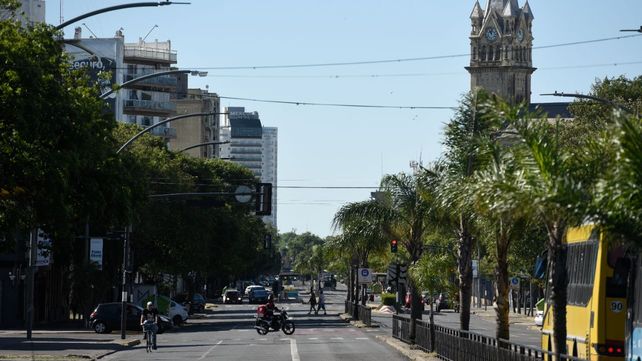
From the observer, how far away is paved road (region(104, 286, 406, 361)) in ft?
134

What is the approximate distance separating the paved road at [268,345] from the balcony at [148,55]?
79621 millimetres

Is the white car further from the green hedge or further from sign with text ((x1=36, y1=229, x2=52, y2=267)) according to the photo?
the green hedge

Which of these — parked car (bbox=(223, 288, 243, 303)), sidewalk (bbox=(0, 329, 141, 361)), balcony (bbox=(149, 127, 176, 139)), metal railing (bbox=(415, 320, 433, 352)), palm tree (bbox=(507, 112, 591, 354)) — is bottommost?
parked car (bbox=(223, 288, 243, 303))

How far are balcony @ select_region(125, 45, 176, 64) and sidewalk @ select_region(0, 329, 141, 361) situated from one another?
279 feet

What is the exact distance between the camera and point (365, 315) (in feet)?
232

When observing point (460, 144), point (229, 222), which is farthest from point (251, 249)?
point (460, 144)

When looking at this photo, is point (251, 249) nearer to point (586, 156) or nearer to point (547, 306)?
point (547, 306)

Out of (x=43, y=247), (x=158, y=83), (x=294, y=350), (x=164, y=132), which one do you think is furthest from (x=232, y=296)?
(x=43, y=247)

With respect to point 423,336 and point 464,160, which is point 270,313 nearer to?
point 423,336

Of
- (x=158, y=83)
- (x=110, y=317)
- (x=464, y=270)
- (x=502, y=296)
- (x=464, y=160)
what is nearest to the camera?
(x=502, y=296)

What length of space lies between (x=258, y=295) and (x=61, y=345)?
272 ft

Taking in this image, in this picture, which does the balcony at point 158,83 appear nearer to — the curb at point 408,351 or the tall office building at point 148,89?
the tall office building at point 148,89

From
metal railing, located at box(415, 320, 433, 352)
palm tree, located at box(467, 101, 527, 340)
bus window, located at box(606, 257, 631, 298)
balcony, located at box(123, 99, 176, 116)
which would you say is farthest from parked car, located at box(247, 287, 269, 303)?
palm tree, located at box(467, 101, 527, 340)

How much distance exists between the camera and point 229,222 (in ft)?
306
